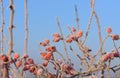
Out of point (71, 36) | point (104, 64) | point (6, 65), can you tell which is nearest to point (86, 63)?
point (71, 36)

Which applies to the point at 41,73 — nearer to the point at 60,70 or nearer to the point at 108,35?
the point at 60,70

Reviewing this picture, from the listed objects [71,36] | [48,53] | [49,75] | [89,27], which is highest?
[89,27]

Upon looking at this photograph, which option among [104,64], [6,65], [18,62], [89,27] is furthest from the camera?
[89,27]

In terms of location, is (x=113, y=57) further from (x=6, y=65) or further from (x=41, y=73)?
(x=6, y=65)

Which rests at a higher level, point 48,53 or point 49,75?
point 48,53

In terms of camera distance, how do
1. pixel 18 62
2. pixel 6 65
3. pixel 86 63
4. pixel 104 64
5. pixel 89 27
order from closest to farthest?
1. pixel 6 65
2. pixel 104 64
3. pixel 18 62
4. pixel 86 63
5. pixel 89 27

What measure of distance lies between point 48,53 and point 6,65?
0.35 metres

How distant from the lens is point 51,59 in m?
1.53

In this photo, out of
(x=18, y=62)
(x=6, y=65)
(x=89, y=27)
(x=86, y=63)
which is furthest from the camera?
(x=89, y=27)

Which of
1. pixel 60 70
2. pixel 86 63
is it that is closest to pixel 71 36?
pixel 86 63

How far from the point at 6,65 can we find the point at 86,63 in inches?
22.3

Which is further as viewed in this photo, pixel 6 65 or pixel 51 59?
pixel 51 59

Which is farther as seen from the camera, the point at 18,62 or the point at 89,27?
the point at 89,27

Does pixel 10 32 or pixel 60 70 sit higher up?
pixel 10 32
